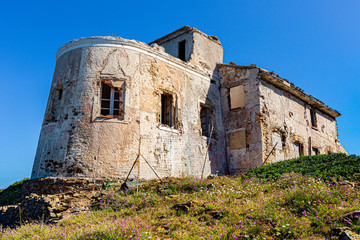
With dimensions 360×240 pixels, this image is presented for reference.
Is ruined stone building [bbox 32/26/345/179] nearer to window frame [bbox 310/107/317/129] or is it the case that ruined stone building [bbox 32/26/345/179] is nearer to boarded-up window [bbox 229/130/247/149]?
boarded-up window [bbox 229/130/247/149]

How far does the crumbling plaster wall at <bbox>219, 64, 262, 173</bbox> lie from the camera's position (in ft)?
46.6

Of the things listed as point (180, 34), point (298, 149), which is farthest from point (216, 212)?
point (180, 34)

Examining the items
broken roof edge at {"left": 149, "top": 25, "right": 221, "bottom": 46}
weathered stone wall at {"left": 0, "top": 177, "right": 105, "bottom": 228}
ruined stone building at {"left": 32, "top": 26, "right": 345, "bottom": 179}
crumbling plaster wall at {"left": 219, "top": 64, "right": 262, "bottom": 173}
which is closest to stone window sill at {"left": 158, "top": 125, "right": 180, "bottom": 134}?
ruined stone building at {"left": 32, "top": 26, "right": 345, "bottom": 179}

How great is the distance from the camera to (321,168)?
33.5 ft

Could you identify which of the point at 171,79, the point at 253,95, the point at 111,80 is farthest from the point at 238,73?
the point at 111,80

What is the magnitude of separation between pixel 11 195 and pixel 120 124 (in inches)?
261

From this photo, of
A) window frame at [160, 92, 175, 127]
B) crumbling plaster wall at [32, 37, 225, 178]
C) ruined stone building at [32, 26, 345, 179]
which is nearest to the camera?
crumbling plaster wall at [32, 37, 225, 178]

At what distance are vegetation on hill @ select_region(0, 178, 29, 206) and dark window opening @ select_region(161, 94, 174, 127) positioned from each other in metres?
6.73

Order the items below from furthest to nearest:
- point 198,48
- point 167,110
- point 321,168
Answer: point 198,48 < point 167,110 < point 321,168

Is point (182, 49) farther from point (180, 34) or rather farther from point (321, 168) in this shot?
point (321, 168)

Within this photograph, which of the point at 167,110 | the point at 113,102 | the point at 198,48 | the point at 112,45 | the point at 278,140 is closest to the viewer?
the point at 113,102

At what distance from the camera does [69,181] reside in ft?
34.3

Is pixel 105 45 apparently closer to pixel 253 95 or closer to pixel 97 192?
pixel 97 192

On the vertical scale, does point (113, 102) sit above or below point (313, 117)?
below
